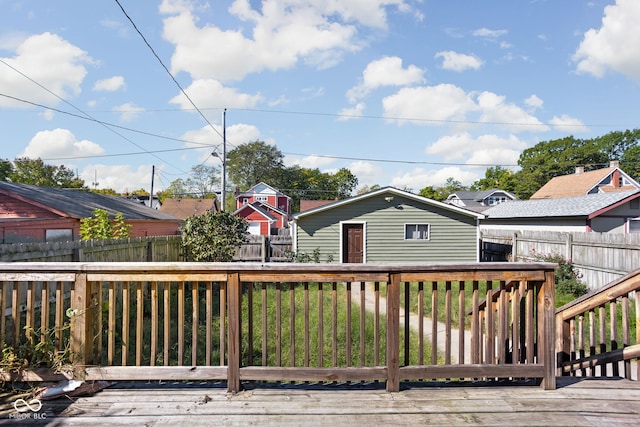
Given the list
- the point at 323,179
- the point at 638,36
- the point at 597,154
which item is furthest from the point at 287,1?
the point at 597,154

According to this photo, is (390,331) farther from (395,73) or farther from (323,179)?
(323,179)

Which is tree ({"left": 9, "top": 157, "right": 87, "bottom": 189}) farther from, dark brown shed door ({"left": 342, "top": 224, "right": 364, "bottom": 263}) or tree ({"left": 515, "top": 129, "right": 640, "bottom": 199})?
tree ({"left": 515, "top": 129, "right": 640, "bottom": 199})

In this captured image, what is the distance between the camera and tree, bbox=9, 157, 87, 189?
134ft

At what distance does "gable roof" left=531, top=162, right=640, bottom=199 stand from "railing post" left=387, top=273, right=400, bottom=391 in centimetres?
3200

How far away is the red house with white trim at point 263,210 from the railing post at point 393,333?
23373mm

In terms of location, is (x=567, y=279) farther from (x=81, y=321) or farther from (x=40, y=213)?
(x=40, y=213)

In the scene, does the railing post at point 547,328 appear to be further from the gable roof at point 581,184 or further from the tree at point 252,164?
the tree at point 252,164

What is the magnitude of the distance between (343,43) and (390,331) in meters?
10.2

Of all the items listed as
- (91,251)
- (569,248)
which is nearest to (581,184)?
(569,248)

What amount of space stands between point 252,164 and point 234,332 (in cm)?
5145

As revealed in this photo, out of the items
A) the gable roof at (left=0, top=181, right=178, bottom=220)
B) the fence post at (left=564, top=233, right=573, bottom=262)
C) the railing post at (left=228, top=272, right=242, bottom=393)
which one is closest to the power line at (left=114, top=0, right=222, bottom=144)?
the gable roof at (left=0, top=181, right=178, bottom=220)

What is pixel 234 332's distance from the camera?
244 cm

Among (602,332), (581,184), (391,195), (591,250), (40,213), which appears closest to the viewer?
(602,332)

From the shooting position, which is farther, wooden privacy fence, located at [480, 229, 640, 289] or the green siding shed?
the green siding shed
